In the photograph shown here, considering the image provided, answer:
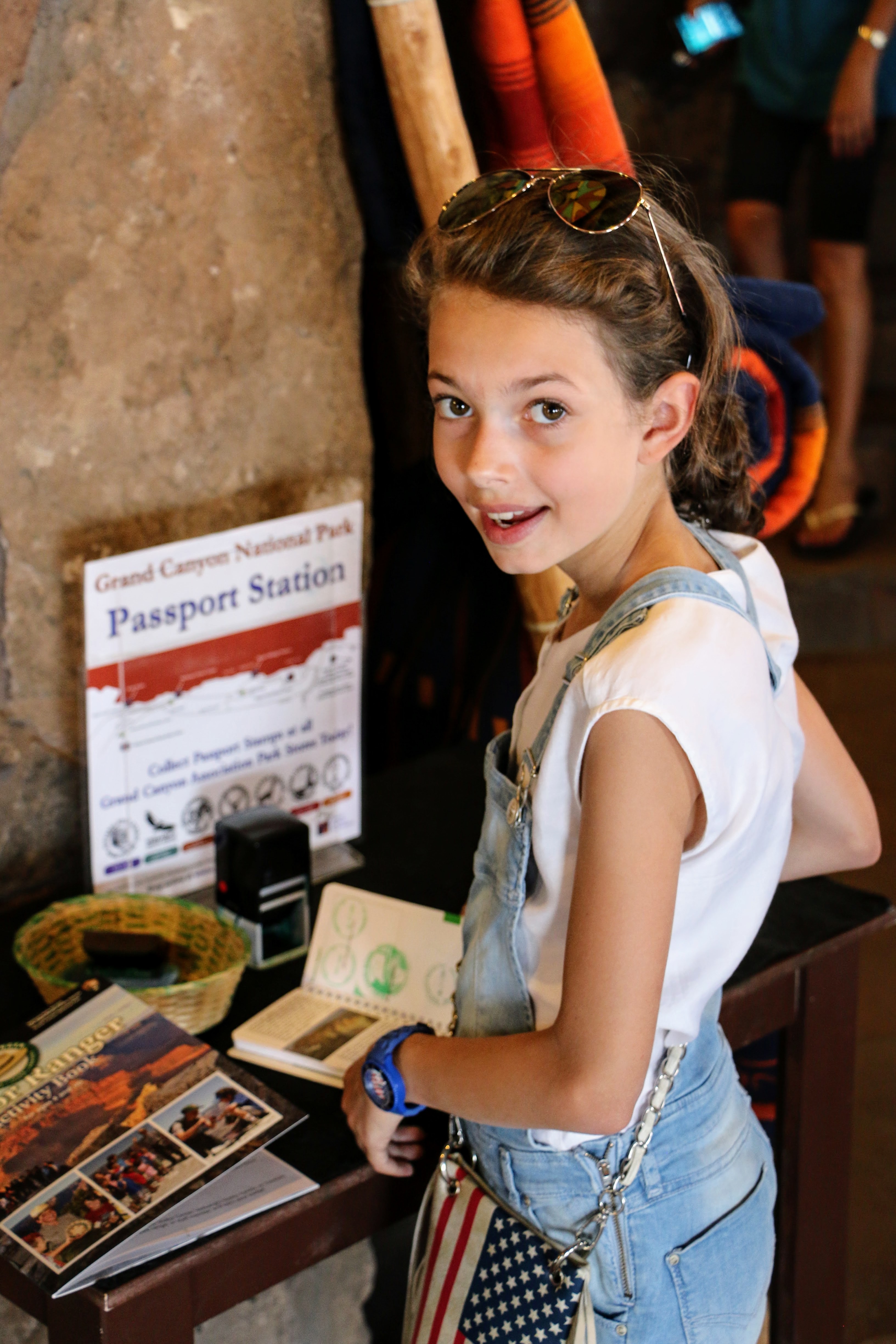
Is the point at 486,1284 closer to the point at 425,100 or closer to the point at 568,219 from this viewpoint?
the point at 568,219

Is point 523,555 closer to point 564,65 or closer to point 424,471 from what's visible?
point 564,65

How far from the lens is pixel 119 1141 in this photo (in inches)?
41.9

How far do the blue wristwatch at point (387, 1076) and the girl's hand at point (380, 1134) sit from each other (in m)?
0.01

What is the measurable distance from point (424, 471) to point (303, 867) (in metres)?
0.91

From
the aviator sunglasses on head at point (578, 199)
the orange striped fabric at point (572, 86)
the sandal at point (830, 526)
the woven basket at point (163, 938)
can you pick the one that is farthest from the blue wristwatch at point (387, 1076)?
the sandal at point (830, 526)

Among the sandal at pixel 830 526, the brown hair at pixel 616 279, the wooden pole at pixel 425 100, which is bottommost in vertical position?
the sandal at pixel 830 526

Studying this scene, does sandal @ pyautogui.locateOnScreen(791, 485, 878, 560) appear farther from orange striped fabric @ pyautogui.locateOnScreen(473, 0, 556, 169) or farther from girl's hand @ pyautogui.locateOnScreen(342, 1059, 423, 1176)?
girl's hand @ pyautogui.locateOnScreen(342, 1059, 423, 1176)

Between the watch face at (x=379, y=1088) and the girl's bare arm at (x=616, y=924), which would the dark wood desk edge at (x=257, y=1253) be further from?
the girl's bare arm at (x=616, y=924)

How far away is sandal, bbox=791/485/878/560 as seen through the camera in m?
3.50

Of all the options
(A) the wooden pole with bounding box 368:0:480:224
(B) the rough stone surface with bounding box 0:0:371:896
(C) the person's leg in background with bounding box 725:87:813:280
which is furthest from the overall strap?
(C) the person's leg in background with bounding box 725:87:813:280

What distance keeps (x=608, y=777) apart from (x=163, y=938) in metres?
0.62

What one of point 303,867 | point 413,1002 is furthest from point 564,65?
point 413,1002

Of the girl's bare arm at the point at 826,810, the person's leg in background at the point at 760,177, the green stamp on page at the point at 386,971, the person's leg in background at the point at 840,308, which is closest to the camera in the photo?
the girl's bare arm at the point at 826,810

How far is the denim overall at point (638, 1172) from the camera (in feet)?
3.34
